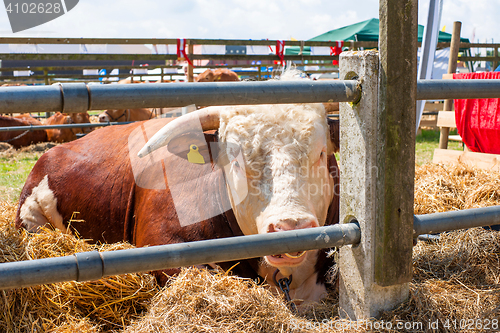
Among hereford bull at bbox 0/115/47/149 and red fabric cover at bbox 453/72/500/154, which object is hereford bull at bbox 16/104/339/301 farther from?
hereford bull at bbox 0/115/47/149

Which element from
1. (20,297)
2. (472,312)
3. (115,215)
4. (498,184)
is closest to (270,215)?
(472,312)

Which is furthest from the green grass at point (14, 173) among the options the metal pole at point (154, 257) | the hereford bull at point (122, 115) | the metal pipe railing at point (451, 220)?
the metal pipe railing at point (451, 220)

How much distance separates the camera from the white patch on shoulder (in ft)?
11.0

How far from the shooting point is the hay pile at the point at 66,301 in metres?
1.58

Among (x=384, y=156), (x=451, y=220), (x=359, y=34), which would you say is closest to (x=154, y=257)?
(x=384, y=156)

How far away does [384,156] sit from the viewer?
4.37 feet

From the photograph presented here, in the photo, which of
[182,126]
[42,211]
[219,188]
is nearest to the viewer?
[182,126]

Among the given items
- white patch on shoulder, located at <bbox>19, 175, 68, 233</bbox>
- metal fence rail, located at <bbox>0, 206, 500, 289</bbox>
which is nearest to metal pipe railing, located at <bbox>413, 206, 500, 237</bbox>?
metal fence rail, located at <bbox>0, 206, 500, 289</bbox>

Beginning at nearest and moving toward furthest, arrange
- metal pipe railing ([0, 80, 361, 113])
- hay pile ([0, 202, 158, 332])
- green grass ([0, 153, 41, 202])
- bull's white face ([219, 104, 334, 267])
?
metal pipe railing ([0, 80, 361, 113])
hay pile ([0, 202, 158, 332])
bull's white face ([219, 104, 334, 267])
green grass ([0, 153, 41, 202])

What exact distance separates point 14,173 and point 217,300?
22.3 feet

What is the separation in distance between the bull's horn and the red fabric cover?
388 centimetres

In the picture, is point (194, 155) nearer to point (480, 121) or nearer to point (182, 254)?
point (182, 254)

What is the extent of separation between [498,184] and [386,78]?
97.1 inches

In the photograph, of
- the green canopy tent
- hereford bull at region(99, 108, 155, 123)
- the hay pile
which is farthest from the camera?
the green canopy tent
